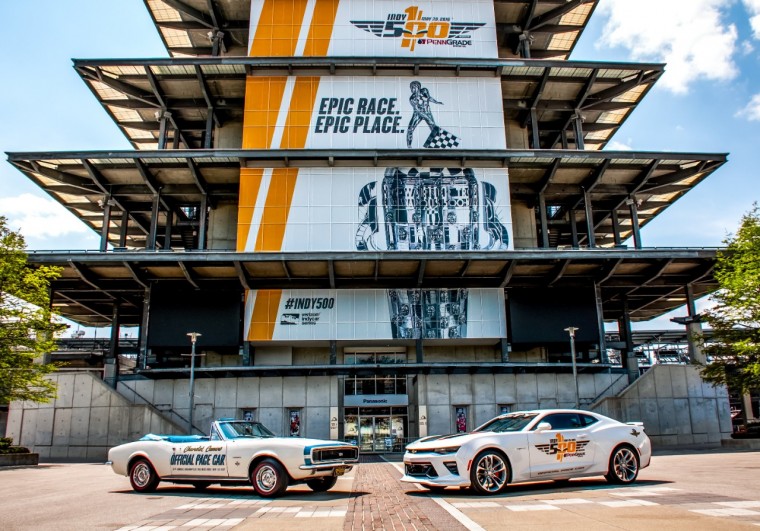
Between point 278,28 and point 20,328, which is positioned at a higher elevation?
point 278,28

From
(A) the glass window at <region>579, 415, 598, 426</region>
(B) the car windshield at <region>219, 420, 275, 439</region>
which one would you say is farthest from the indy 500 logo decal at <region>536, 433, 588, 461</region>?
(B) the car windshield at <region>219, 420, 275, 439</region>

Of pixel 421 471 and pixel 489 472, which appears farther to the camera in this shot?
pixel 421 471

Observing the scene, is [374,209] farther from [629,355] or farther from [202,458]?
[202,458]

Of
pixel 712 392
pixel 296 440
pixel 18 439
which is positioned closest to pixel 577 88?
pixel 712 392

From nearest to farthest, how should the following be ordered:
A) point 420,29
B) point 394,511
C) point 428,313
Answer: point 394,511 < point 428,313 < point 420,29

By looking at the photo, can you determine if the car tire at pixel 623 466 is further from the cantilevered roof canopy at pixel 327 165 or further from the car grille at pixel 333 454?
the cantilevered roof canopy at pixel 327 165

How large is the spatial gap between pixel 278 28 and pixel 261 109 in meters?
6.34

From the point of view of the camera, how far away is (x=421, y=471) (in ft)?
35.0

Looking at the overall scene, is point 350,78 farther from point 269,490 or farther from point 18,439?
point 269,490

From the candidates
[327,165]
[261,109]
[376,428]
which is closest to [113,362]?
[376,428]

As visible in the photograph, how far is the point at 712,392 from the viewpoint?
34.3 m

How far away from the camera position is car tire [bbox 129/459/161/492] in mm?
12094

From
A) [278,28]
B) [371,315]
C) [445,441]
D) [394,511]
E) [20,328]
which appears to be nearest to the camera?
[394,511]

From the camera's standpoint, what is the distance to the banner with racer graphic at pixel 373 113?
3750 centimetres
